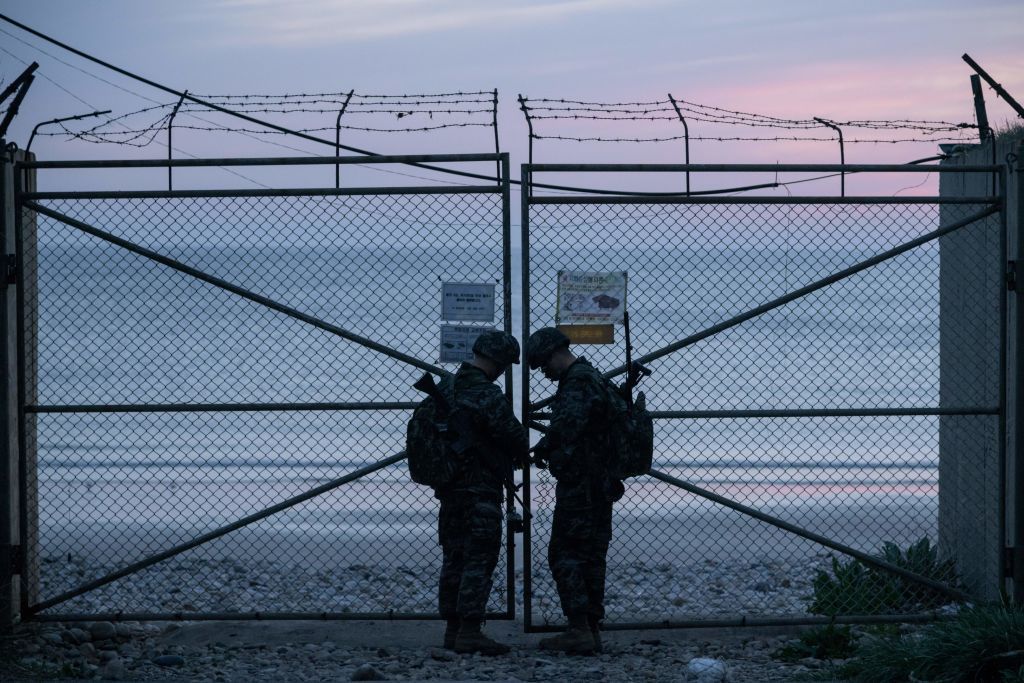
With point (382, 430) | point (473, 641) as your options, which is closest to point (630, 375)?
point (473, 641)

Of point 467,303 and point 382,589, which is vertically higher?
point 467,303

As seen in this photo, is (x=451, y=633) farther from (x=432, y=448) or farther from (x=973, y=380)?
(x=973, y=380)

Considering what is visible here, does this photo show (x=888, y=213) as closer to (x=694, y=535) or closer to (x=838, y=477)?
(x=694, y=535)

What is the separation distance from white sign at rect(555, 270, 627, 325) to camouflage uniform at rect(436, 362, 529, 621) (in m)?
0.63

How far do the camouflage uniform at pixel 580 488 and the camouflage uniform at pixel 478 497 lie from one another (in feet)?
0.76

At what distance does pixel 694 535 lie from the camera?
1036 cm

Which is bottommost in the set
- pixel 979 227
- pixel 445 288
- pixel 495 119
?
pixel 445 288

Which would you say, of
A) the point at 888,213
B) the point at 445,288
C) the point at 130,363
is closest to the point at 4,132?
the point at 445,288

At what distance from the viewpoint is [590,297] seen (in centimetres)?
606

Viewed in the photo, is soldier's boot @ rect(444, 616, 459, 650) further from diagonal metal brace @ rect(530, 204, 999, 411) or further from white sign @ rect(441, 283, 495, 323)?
white sign @ rect(441, 283, 495, 323)

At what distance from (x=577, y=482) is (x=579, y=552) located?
1.25ft

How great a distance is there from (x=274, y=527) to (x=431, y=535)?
1.63 m

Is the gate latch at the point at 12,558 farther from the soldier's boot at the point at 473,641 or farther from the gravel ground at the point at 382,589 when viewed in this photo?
the soldier's boot at the point at 473,641

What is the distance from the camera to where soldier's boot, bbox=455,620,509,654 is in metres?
5.82
